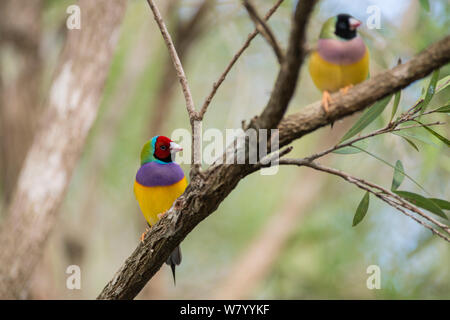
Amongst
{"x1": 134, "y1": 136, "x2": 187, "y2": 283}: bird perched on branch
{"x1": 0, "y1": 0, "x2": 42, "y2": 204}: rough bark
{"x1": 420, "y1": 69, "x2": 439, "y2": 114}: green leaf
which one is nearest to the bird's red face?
{"x1": 134, "y1": 136, "x2": 187, "y2": 283}: bird perched on branch

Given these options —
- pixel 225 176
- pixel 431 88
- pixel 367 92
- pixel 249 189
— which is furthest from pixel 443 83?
pixel 249 189

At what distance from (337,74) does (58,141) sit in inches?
69.5

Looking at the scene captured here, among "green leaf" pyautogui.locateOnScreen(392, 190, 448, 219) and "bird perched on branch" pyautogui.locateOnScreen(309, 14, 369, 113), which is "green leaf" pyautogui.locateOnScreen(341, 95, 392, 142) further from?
"green leaf" pyautogui.locateOnScreen(392, 190, 448, 219)

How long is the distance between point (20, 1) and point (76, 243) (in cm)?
195

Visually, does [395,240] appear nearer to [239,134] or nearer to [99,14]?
[99,14]

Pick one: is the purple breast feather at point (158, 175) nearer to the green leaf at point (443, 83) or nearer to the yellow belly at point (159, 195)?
the yellow belly at point (159, 195)

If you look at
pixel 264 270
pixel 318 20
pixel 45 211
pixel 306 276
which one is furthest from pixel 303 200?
pixel 45 211

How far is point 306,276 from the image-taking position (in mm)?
5762

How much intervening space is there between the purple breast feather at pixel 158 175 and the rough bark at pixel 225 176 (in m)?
0.37

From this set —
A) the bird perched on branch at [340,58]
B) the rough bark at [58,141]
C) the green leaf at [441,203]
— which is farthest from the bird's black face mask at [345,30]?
the rough bark at [58,141]

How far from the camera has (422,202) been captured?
4.80ft

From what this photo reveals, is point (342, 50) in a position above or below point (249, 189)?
below

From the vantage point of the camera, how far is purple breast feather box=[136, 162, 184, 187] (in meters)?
1.89

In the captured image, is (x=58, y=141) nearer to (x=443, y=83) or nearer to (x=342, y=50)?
(x=342, y=50)
